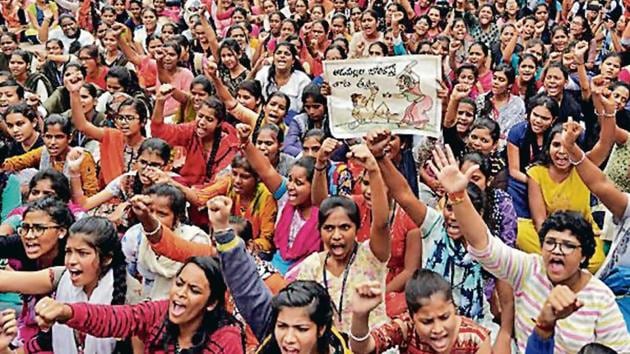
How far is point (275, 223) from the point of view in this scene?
5.02 metres

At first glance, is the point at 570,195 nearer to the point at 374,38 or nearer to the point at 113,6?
the point at 374,38

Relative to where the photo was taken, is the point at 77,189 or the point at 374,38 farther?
the point at 374,38

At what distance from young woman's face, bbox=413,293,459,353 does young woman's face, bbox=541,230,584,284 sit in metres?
0.45

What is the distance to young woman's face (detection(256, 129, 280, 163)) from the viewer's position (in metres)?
5.45

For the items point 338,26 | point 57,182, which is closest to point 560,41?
point 338,26

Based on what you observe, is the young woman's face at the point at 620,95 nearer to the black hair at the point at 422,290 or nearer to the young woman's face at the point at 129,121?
the young woman's face at the point at 129,121

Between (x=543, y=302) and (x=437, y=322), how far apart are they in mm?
498

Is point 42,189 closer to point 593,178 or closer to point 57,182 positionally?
point 57,182

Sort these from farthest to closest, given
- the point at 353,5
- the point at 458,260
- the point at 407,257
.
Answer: the point at 353,5 → the point at 407,257 → the point at 458,260

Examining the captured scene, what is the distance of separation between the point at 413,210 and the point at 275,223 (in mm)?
1217

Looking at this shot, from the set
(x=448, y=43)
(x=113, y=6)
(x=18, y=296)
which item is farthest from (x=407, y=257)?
(x=113, y=6)

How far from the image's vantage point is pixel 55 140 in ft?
18.9

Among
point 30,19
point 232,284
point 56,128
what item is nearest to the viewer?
point 232,284

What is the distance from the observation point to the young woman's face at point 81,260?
3.52 metres
